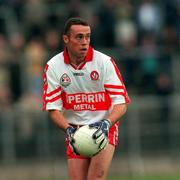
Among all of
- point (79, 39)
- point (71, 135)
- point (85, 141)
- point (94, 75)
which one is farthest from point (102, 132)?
point (79, 39)

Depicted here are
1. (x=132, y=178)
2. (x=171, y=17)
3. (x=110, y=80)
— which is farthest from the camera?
(x=171, y=17)

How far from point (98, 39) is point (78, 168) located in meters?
9.11

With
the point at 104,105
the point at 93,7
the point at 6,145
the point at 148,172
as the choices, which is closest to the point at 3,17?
the point at 93,7

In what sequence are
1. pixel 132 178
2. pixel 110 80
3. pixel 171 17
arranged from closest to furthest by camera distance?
pixel 110 80 < pixel 132 178 < pixel 171 17

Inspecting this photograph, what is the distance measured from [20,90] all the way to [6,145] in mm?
1245

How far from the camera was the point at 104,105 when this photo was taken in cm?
1182

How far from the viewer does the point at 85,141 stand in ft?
36.6

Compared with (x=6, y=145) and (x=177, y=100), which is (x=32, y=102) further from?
(x=177, y=100)

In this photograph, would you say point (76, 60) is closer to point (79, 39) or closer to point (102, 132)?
point (79, 39)

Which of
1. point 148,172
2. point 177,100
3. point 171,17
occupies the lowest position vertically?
point 148,172

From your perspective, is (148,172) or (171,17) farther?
(171,17)

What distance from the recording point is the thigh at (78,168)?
11.8 m

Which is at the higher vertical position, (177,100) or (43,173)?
(177,100)

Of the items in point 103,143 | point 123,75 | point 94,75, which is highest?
point 94,75
